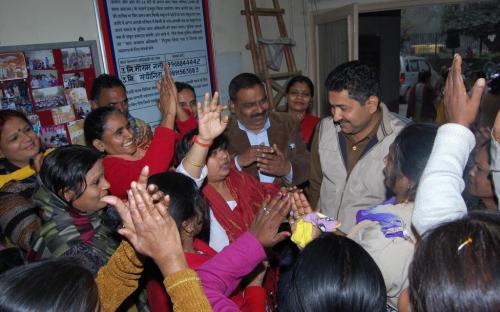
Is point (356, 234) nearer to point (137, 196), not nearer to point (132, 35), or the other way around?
point (137, 196)

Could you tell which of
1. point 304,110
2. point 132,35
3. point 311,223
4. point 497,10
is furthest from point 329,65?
point 311,223

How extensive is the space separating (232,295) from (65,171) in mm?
888

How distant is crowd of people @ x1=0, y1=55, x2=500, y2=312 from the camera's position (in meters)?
0.89

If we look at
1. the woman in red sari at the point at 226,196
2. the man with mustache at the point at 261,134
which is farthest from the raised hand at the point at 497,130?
the man with mustache at the point at 261,134

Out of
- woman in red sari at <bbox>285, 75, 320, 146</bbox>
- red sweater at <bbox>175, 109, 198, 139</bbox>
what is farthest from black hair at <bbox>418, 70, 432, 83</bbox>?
red sweater at <bbox>175, 109, 198, 139</bbox>

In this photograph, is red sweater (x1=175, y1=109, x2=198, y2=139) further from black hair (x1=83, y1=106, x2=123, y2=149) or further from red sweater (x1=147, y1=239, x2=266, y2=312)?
red sweater (x1=147, y1=239, x2=266, y2=312)

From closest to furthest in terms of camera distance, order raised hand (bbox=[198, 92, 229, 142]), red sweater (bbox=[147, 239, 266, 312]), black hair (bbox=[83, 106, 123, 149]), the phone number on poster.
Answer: red sweater (bbox=[147, 239, 266, 312]) < raised hand (bbox=[198, 92, 229, 142]) < black hair (bbox=[83, 106, 123, 149]) < the phone number on poster

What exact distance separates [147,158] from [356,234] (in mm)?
1212

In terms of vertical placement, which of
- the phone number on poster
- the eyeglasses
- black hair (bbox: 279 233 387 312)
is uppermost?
the phone number on poster

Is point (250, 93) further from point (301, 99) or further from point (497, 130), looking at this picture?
point (497, 130)

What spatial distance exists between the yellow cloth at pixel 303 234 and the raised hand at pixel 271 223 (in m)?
0.07

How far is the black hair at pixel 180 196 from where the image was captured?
1.38 m

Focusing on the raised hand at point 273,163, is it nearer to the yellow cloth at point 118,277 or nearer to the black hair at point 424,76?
the yellow cloth at point 118,277

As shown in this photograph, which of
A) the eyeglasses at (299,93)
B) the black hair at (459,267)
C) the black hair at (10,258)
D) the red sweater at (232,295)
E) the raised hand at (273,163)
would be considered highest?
the eyeglasses at (299,93)
